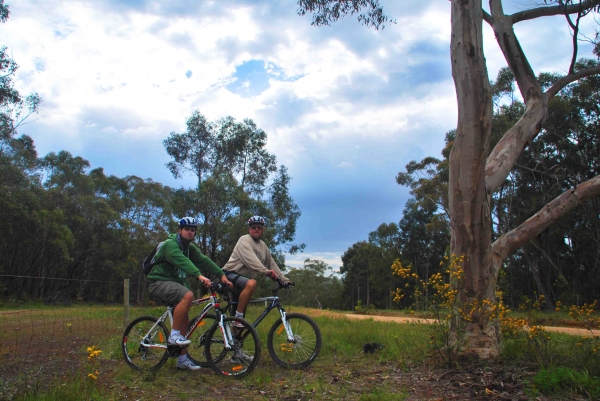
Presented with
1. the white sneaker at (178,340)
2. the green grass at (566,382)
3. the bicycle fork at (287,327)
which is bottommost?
the green grass at (566,382)

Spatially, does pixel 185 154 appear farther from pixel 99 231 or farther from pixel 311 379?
pixel 311 379

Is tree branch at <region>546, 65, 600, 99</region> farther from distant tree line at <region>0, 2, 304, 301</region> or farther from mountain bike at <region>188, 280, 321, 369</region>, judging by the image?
distant tree line at <region>0, 2, 304, 301</region>

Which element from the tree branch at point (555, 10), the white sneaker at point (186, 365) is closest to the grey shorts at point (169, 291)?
the white sneaker at point (186, 365)

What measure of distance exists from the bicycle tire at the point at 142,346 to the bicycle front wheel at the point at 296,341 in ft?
4.17

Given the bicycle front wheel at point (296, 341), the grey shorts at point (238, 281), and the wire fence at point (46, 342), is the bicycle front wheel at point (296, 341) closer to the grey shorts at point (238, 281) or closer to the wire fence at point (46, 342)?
the grey shorts at point (238, 281)

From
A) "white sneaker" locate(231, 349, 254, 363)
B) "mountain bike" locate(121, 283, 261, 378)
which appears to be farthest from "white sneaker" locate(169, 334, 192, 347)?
"white sneaker" locate(231, 349, 254, 363)

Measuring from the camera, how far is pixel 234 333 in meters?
5.57

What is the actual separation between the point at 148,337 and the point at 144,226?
3888 centimetres

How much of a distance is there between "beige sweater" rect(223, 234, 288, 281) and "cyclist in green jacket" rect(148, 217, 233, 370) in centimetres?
45

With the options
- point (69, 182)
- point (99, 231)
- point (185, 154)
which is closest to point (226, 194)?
point (185, 154)

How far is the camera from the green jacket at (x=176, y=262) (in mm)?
5289

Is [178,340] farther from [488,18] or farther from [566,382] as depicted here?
[488,18]

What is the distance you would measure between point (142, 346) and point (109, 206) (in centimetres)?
3025

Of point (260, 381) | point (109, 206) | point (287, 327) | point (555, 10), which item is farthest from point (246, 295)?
point (109, 206)
